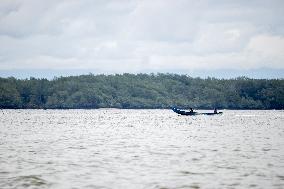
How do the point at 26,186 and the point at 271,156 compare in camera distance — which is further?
the point at 271,156

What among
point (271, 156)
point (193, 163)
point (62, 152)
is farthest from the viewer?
point (62, 152)

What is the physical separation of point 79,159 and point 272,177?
15.2 meters

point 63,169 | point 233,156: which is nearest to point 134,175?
point 63,169

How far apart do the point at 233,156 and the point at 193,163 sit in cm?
588

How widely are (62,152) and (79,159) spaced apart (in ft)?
17.5

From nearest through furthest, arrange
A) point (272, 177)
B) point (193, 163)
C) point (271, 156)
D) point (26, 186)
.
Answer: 1. point (26, 186)
2. point (272, 177)
3. point (193, 163)
4. point (271, 156)

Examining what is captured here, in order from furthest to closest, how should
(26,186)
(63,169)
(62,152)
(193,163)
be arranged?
(62,152) → (193,163) → (63,169) → (26,186)

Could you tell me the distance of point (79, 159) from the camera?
117 ft

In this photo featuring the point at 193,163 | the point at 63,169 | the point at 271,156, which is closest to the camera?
the point at 63,169

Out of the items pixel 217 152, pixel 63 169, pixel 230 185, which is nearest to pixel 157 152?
pixel 217 152

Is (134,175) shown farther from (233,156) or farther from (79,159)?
(233,156)

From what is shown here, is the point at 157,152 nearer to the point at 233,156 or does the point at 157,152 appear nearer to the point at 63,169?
the point at 233,156

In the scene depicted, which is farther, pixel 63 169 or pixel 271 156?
pixel 271 156

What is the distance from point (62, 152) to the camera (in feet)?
133
